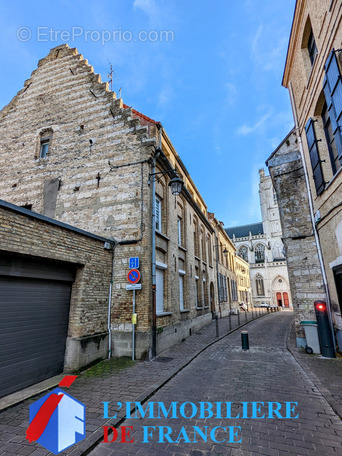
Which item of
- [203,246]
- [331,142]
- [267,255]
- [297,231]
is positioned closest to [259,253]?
[267,255]

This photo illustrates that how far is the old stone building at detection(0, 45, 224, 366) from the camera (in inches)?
330

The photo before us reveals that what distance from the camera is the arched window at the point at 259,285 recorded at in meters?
47.2

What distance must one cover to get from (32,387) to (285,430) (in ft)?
16.6

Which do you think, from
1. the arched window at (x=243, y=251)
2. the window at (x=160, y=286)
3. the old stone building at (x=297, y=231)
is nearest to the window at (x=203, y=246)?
the window at (x=160, y=286)

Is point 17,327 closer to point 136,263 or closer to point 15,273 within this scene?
point 15,273

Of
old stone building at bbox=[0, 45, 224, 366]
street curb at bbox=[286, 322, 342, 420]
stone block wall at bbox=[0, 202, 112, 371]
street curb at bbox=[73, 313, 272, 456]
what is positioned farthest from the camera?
old stone building at bbox=[0, 45, 224, 366]

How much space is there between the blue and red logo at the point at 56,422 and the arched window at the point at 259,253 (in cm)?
5193

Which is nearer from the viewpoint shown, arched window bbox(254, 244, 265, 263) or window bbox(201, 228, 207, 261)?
window bbox(201, 228, 207, 261)

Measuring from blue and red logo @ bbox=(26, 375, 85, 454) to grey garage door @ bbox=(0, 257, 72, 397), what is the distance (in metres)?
0.88

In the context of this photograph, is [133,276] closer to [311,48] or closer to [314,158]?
[314,158]

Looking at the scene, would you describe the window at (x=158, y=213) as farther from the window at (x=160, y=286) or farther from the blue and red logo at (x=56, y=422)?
the blue and red logo at (x=56, y=422)

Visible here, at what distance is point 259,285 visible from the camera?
1882 inches

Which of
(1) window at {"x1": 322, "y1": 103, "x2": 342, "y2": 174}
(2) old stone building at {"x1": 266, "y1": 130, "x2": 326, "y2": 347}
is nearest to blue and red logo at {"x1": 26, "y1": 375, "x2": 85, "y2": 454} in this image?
(2) old stone building at {"x1": 266, "y1": 130, "x2": 326, "y2": 347}

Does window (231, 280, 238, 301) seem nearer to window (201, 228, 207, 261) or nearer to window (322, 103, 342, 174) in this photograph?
window (201, 228, 207, 261)
